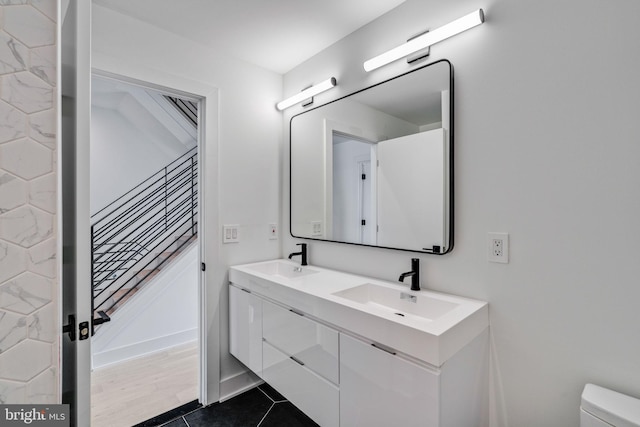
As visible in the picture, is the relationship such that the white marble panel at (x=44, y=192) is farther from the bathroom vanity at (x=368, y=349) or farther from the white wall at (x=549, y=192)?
the white wall at (x=549, y=192)

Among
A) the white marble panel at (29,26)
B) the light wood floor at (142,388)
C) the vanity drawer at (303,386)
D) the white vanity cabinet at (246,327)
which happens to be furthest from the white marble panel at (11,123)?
the light wood floor at (142,388)

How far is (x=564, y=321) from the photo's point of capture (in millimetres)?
1194

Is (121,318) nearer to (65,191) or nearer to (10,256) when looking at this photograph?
(65,191)

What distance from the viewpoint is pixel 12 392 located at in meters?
0.50

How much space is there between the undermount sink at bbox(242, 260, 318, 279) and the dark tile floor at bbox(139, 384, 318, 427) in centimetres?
87

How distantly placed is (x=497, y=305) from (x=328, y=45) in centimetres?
193

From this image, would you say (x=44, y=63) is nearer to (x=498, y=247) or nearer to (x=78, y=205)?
(x=78, y=205)

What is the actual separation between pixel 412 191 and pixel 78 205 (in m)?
1.44

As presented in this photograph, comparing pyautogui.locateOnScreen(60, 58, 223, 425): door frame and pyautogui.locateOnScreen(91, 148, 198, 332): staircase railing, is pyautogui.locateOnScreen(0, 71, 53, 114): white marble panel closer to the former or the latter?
pyautogui.locateOnScreen(60, 58, 223, 425): door frame

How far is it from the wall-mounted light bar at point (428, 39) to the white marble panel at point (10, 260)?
5.64ft

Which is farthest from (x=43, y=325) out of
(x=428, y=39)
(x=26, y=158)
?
(x=428, y=39)

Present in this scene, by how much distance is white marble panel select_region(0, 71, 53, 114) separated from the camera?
52 cm

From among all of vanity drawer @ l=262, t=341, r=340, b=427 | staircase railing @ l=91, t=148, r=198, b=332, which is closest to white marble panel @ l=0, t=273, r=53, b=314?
vanity drawer @ l=262, t=341, r=340, b=427

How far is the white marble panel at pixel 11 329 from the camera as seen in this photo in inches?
19.5
